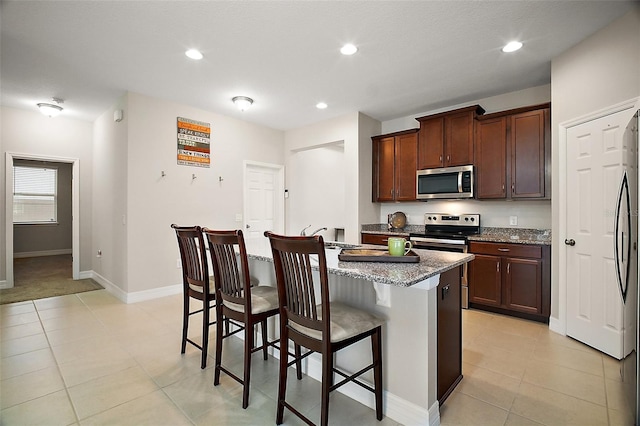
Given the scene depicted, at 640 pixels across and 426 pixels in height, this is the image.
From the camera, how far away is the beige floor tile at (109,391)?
1897mm

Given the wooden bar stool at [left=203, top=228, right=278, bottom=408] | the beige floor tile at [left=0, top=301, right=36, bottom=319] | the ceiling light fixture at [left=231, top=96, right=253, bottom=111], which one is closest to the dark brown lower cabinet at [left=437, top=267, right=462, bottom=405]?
the wooden bar stool at [left=203, top=228, right=278, bottom=408]

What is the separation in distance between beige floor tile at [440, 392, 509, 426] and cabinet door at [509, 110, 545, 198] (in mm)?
2614

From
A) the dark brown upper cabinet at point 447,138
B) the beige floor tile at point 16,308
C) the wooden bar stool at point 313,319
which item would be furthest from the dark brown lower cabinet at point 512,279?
the beige floor tile at point 16,308

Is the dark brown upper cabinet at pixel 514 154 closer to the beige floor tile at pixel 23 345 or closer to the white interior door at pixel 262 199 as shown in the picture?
the white interior door at pixel 262 199

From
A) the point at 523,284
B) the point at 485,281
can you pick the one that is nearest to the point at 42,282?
the point at 485,281

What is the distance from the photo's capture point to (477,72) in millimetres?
3424

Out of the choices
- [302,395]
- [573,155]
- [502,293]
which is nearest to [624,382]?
[502,293]

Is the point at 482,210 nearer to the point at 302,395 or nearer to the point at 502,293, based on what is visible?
the point at 502,293

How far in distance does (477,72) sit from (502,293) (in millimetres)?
2505

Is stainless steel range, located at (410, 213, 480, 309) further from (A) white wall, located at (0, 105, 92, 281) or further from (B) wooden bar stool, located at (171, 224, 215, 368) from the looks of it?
(A) white wall, located at (0, 105, 92, 281)

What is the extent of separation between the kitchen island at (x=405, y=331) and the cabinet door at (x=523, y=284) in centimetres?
205

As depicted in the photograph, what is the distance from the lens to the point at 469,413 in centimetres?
182

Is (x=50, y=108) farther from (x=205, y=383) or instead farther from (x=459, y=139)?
(x=459, y=139)

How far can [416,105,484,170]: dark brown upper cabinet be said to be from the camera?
407 cm
